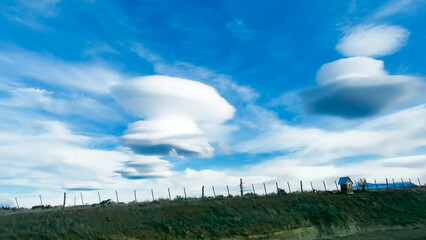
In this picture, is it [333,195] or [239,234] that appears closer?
[239,234]

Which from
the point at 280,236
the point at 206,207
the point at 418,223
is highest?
the point at 206,207

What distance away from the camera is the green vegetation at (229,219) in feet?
103

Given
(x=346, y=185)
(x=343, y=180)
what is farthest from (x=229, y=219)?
(x=343, y=180)

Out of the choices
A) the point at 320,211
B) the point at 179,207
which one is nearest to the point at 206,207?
the point at 179,207

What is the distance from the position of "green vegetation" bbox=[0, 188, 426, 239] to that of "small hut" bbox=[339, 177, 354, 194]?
4716mm

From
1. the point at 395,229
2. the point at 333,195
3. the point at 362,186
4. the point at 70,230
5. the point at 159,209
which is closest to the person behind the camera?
the point at 70,230

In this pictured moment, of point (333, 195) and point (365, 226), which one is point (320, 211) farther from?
point (333, 195)

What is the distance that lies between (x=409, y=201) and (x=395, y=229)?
12292mm

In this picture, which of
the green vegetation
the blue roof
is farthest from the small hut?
the green vegetation

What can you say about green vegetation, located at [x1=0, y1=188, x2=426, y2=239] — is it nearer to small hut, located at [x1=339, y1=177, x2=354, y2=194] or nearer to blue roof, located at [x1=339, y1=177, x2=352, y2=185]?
small hut, located at [x1=339, y1=177, x2=354, y2=194]

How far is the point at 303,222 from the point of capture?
37.6 meters

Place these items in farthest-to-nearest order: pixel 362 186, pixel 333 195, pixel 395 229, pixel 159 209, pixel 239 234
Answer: pixel 362 186
pixel 333 195
pixel 395 229
pixel 159 209
pixel 239 234

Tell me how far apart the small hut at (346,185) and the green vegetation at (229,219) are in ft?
15.5

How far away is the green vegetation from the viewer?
103ft
